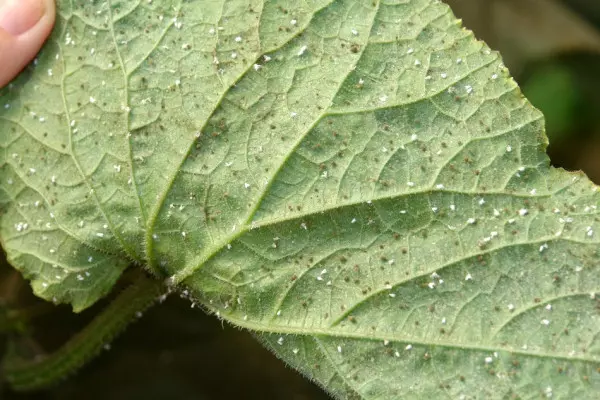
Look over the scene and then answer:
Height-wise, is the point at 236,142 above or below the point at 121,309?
above

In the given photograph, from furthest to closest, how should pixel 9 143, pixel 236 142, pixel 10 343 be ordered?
1. pixel 10 343
2. pixel 9 143
3. pixel 236 142

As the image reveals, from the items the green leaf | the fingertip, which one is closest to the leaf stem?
the green leaf

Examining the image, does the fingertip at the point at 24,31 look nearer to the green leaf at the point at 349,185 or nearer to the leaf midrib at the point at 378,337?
the green leaf at the point at 349,185

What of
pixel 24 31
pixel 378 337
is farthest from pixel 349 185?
pixel 24 31

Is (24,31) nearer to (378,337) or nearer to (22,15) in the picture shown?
(22,15)

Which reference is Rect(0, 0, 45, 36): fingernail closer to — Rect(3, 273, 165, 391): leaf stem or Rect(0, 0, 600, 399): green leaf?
Rect(0, 0, 600, 399): green leaf

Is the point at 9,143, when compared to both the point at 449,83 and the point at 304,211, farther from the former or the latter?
the point at 449,83

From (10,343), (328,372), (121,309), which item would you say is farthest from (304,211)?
(10,343)

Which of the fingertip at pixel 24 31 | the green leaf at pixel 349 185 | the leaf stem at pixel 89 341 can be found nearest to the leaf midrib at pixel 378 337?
the green leaf at pixel 349 185
